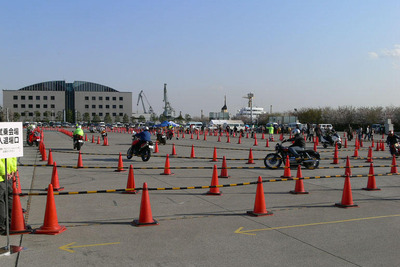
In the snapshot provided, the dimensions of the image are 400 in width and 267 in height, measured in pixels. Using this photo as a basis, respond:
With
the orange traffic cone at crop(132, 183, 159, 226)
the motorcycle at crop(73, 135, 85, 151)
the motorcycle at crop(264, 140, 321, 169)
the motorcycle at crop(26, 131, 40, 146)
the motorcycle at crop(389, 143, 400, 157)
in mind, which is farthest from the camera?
the motorcycle at crop(26, 131, 40, 146)

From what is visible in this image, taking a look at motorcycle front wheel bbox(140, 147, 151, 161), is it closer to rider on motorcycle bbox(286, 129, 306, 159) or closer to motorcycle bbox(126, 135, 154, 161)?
motorcycle bbox(126, 135, 154, 161)

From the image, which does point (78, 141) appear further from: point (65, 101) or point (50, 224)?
point (65, 101)

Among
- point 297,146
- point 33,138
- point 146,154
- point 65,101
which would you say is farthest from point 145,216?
point 65,101

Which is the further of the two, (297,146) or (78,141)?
(78,141)

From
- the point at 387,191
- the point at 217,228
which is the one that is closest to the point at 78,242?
the point at 217,228

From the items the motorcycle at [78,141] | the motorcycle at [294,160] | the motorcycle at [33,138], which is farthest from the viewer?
the motorcycle at [33,138]

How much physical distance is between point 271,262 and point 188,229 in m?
2.12

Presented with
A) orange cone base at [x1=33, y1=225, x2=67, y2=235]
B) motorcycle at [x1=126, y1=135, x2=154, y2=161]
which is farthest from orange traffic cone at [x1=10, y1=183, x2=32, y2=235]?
motorcycle at [x1=126, y1=135, x2=154, y2=161]

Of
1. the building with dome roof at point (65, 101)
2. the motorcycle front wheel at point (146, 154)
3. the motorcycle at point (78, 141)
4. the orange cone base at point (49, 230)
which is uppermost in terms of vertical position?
the building with dome roof at point (65, 101)

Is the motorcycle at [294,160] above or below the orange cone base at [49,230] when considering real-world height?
above

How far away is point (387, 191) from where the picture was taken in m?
11.7

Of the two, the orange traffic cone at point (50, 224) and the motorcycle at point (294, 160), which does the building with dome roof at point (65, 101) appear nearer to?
the motorcycle at point (294, 160)

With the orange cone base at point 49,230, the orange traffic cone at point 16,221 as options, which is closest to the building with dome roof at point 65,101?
the orange traffic cone at point 16,221

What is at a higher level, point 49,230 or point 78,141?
point 78,141
